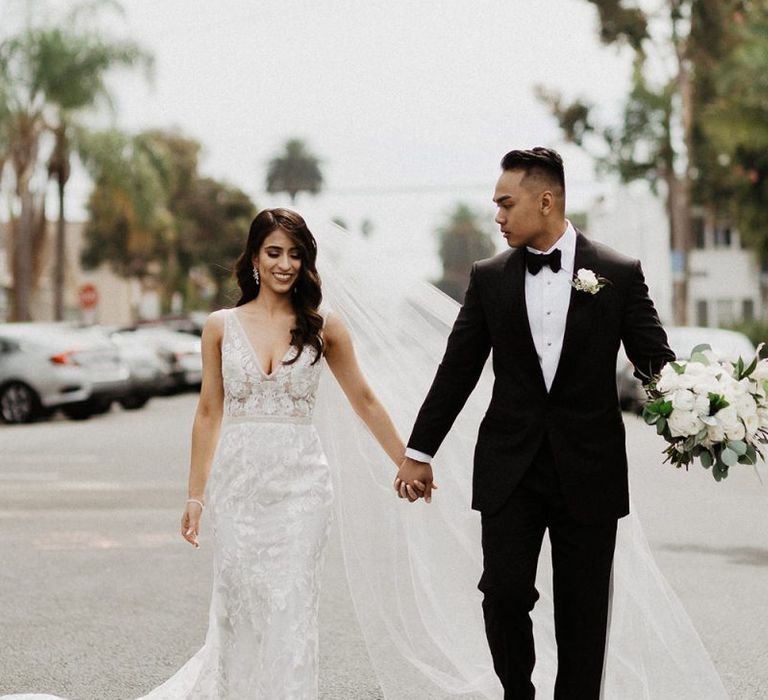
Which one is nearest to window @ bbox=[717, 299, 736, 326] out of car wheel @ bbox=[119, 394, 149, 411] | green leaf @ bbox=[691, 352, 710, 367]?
car wheel @ bbox=[119, 394, 149, 411]

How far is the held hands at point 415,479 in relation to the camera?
4.67 meters

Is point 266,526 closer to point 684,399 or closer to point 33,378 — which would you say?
point 684,399

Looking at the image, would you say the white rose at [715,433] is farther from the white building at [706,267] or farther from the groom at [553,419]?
the white building at [706,267]

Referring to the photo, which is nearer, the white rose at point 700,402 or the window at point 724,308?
the white rose at point 700,402

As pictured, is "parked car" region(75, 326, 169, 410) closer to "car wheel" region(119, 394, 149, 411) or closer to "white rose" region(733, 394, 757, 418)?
"car wheel" region(119, 394, 149, 411)

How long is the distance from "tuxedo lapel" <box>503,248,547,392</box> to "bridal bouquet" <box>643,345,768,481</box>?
392 mm

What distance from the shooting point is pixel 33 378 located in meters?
21.6

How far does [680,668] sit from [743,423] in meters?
0.98

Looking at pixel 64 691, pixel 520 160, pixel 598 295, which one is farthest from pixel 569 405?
pixel 64 691

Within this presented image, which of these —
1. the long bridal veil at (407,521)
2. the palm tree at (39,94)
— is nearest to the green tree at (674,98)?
the palm tree at (39,94)

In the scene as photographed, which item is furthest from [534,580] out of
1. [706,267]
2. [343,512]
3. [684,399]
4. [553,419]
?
[706,267]

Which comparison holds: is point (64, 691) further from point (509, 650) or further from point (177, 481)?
point (177, 481)

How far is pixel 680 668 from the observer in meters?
4.76

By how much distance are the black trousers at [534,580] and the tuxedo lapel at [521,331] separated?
23 cm
